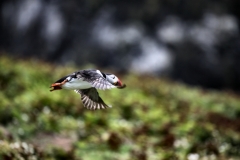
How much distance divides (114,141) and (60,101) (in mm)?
2091

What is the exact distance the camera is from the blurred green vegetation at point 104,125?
7.59m

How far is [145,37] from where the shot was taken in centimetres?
1648

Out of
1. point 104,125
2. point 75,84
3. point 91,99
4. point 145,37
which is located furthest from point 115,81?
point 145,37

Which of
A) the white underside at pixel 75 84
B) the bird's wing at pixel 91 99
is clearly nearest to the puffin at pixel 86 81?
the white underside at pixel 75 84

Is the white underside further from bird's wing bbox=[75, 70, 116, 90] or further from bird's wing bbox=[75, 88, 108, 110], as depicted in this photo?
bird's wing bbox=[75, 88, 108, 110]

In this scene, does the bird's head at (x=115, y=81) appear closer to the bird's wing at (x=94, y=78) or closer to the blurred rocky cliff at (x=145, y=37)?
the bird's wing at (x=94, y=78)

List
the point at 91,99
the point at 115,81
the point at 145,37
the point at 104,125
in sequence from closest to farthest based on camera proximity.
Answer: the point at 115,81
the point at 91,99
the point at 104,125
the point at 145,37

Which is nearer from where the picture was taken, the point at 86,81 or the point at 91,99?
the point at 86,81

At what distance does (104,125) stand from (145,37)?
7.75m

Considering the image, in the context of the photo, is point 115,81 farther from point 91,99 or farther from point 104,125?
point 104,125

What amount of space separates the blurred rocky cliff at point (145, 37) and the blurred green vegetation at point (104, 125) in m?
3.95

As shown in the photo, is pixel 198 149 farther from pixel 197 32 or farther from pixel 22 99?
pixel 197 32

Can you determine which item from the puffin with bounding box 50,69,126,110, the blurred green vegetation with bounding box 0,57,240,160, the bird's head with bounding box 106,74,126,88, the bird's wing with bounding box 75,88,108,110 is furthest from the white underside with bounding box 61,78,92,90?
the blurred green vegetation with bounding box 0,57,240,160

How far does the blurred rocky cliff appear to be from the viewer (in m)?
16.3
